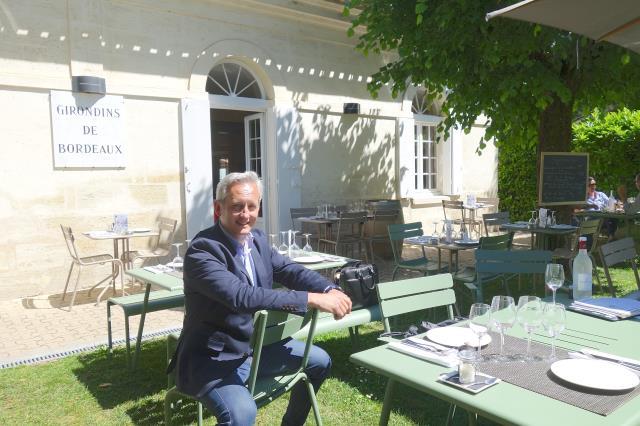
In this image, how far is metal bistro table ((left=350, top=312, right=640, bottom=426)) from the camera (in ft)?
4.85

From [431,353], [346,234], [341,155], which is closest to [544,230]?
[346,234]

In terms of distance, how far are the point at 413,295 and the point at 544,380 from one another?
1.29 m

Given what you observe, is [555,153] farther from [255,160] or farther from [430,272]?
[255,160]

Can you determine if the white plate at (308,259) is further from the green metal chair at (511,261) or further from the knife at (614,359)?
the knife at (614,359)

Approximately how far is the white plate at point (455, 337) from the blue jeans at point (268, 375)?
747 millimetres

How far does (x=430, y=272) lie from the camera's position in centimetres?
564

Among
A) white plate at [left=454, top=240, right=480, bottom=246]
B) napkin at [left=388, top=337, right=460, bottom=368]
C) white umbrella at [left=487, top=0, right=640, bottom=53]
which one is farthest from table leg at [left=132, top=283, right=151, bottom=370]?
white plate at [left=454, top=240, right=480, bottom=246]

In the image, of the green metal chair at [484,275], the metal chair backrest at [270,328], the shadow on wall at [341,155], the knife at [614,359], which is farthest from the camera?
the shadow on wall at [341,155]

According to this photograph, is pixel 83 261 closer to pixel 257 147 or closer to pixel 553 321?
pixel 257 147

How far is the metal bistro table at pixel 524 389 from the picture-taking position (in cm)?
148

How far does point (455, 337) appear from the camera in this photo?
2.13 m

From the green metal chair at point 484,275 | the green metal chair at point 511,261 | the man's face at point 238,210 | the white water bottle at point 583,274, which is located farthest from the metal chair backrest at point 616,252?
the man's face at point 238,210

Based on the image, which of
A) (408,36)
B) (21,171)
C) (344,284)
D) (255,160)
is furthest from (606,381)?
(255,160)

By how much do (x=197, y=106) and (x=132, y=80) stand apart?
3.14 feet
